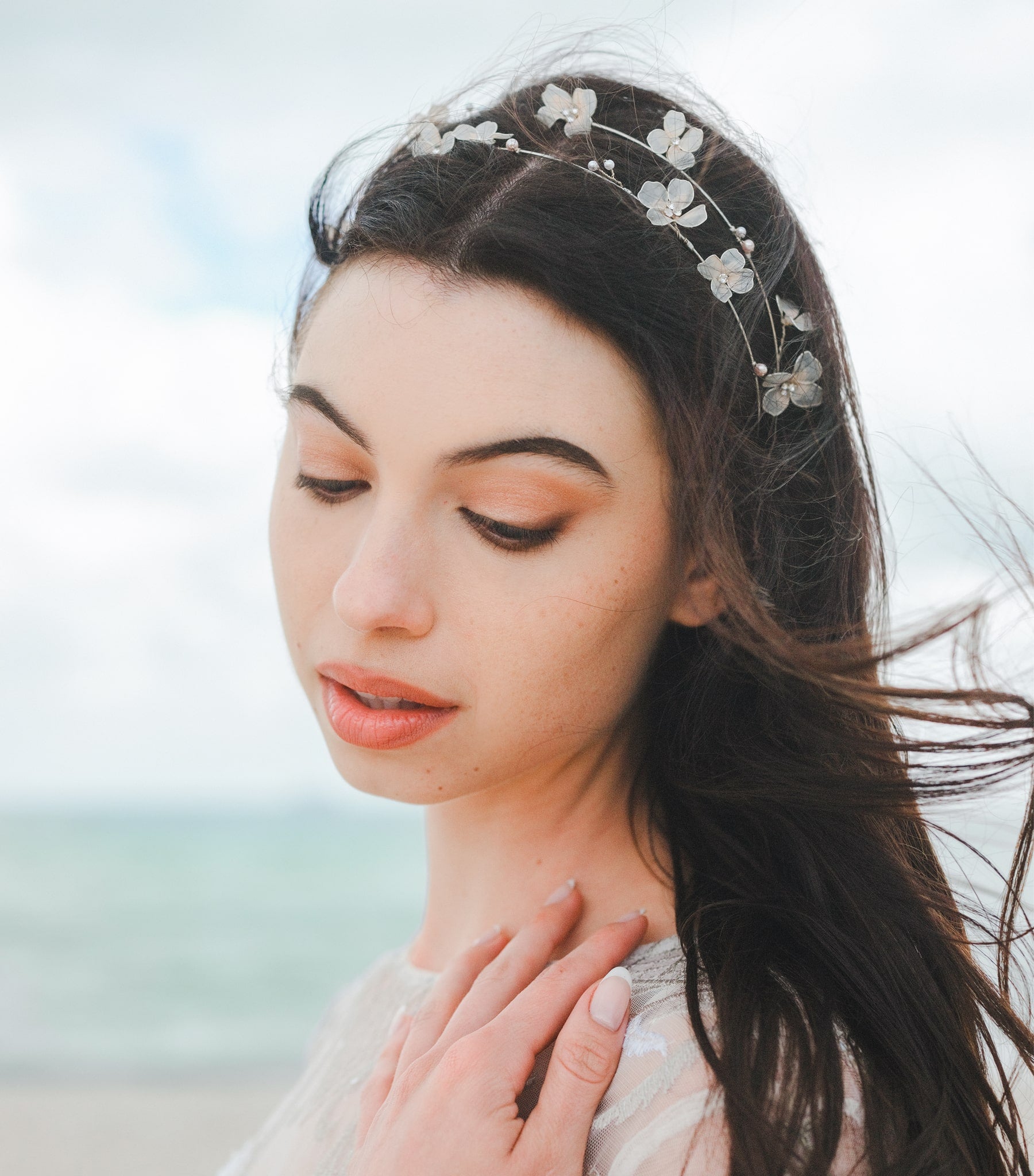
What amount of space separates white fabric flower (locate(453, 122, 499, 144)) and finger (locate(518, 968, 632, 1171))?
1180mm

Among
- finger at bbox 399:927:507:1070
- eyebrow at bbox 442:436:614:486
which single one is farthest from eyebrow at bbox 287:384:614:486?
finger at bbox 399:927:507:1070

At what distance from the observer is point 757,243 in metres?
1.54

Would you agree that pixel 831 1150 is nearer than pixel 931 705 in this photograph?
Yes

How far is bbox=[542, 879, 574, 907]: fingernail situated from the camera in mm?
1575

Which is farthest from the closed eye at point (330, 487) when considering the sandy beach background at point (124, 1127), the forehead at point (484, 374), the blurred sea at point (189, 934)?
the blurred sea at point (189, 934)

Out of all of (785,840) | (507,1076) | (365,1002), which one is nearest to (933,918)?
(785,840)

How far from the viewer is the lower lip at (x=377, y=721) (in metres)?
1.45

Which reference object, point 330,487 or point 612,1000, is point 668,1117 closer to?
point 612,1000

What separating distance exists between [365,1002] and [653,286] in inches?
54.9

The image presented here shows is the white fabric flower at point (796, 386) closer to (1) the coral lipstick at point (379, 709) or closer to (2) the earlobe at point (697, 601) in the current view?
(2) the earlobe at point (697, 601)

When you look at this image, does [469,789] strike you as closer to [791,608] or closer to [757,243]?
[791,608]

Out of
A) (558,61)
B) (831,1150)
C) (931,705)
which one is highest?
(558,61)

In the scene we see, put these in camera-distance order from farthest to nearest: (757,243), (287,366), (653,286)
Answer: (287,366) < (757,243) < (653,286)

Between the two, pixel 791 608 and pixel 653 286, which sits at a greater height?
pixel 653 286
